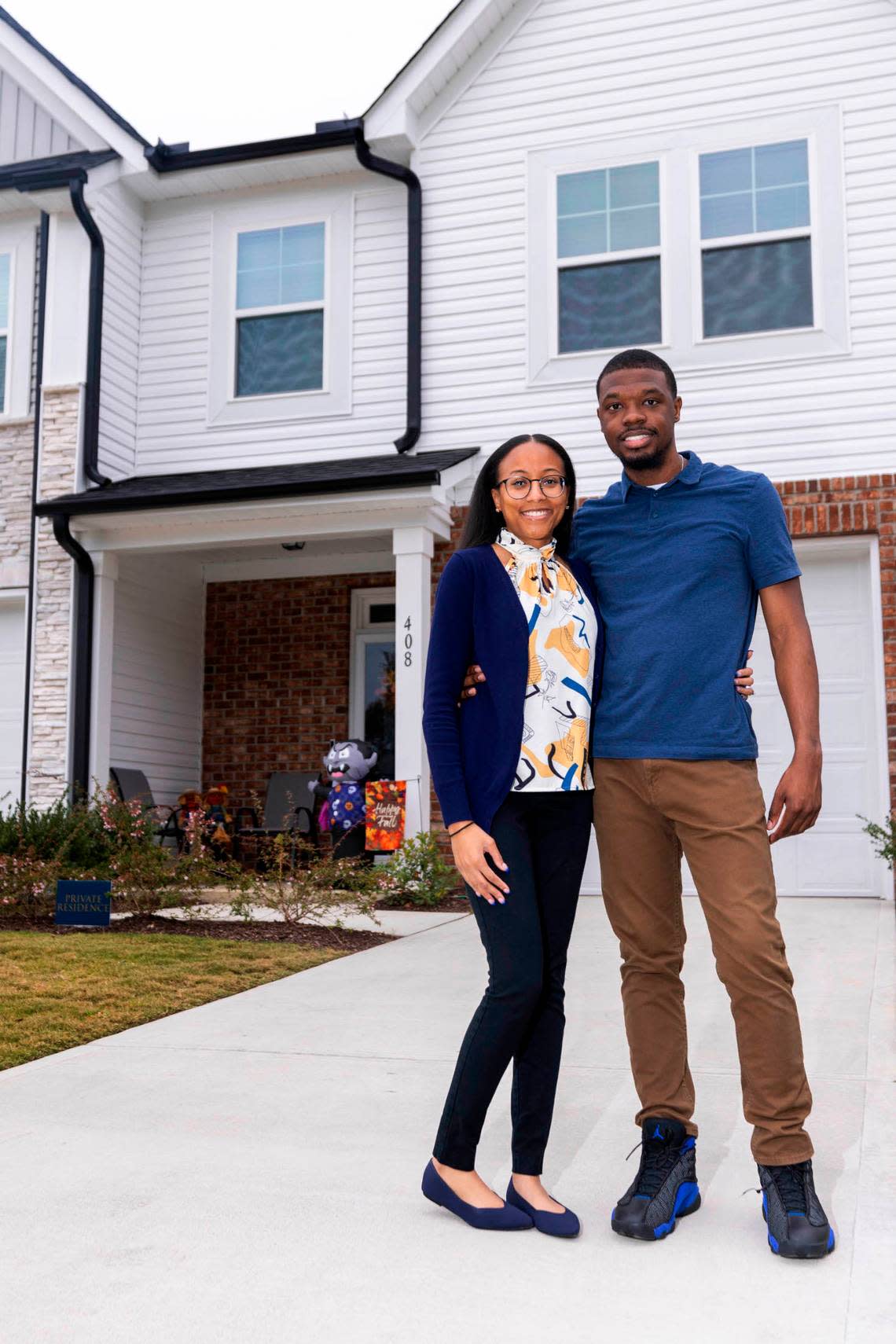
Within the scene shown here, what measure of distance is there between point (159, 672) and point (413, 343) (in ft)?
12.4

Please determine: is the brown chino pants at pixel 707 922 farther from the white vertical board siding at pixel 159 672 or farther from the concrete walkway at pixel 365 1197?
the white vertical board siding at pixel 159 672

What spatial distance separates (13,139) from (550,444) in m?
10.3

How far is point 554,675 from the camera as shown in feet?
9.28

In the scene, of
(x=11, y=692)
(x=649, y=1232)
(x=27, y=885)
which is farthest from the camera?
(x=11, y=692)

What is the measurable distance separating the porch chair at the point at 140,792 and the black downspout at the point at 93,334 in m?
2.43

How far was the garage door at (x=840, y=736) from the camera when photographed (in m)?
9.12

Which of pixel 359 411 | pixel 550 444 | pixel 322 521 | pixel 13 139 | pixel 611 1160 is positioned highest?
pixel 13 139

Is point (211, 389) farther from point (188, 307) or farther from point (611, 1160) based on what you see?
point (611, 1160)

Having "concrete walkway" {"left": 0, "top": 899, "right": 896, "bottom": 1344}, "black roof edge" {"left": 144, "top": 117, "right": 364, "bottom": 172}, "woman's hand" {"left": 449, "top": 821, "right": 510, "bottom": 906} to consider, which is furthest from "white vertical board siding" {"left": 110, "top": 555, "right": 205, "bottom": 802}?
"woman's hand" {"left": 449, "top": 821, "right": 510, "bottom": 906}

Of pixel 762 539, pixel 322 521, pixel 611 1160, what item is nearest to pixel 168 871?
pixel 322 521

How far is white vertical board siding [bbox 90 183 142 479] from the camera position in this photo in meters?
11.0

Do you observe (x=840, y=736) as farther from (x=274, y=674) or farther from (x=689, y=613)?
(x=689, y=613)

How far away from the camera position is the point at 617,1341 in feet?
6.99

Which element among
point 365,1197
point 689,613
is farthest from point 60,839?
point 689,613
